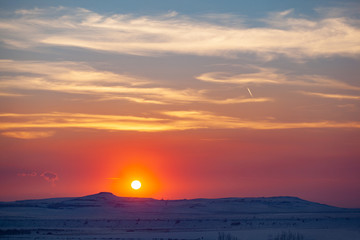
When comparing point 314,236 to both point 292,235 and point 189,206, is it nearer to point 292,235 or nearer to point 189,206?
point 292,235

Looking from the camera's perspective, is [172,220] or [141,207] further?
[141,207]

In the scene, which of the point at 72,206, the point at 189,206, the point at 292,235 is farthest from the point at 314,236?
the point at 189,206

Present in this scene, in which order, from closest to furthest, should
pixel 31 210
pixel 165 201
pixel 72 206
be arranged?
pixel 31 210, pixel 72 206, pixel 165 201

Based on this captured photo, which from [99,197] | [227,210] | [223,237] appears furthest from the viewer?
[99,197]

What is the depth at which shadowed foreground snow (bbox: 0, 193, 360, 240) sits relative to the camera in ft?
195

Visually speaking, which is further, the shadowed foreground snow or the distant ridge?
the distant ridge

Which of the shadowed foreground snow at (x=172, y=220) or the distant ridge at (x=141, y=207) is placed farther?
the distant ridge at (x=141, y=207)

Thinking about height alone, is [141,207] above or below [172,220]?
above

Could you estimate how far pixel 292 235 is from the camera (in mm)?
53750

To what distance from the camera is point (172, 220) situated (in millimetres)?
97688

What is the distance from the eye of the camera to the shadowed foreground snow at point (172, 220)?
59.5m

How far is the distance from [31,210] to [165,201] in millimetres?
66841

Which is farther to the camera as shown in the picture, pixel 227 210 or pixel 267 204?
pixel 267 204

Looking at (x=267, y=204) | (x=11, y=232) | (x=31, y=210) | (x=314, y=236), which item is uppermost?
(x=267, y=204)
